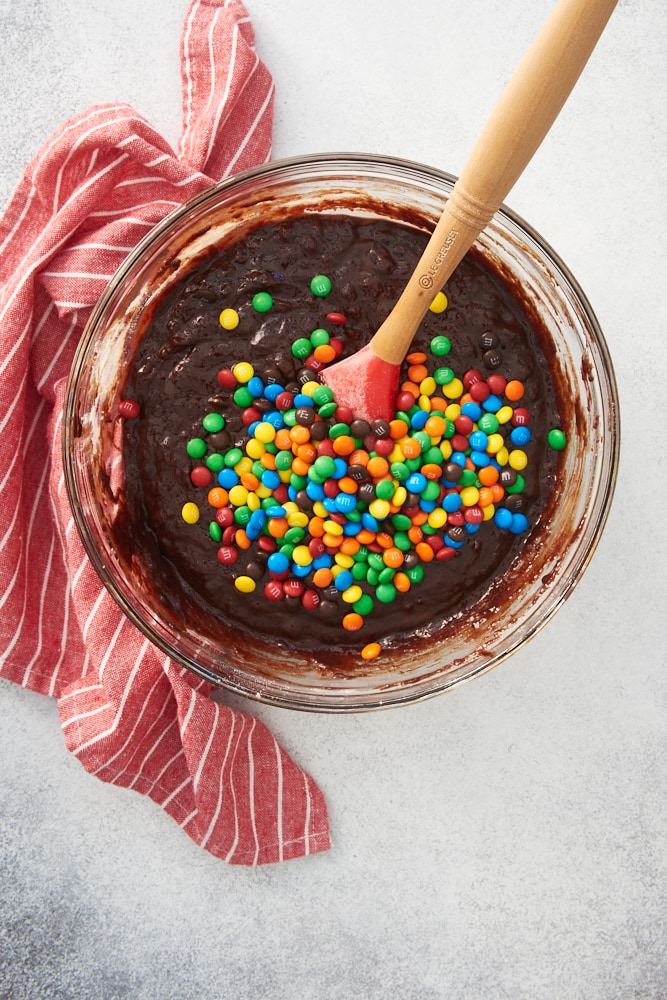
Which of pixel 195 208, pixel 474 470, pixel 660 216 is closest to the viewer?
pixel 195 208

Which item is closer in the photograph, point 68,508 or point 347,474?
point 347,474

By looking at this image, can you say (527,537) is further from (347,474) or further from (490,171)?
(490,171)

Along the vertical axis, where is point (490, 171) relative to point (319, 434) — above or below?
above

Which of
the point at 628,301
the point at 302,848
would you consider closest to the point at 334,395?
the point at 628,301

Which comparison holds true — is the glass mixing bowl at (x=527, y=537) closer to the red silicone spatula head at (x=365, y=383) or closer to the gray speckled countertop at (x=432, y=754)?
the gray speckled countertop at (x=432, y=754)

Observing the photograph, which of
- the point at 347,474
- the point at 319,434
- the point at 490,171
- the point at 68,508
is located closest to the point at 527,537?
the point at 347,474

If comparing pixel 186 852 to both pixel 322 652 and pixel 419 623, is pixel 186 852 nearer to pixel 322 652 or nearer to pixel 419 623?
pixel 322 652

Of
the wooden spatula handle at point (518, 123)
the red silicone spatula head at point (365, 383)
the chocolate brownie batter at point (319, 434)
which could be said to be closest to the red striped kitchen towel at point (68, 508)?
the chocolate brownie batter at point (319, 434)
